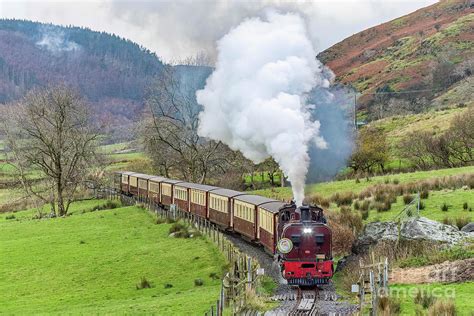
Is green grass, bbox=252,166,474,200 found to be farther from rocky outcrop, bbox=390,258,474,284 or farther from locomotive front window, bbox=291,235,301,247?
rocky outcrop, bbox=390,258,474,284

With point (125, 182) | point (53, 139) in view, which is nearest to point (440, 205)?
point (53, 139)

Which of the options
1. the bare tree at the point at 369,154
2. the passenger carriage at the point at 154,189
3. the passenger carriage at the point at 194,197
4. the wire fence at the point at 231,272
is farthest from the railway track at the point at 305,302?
the bare tree at the point at 369,154

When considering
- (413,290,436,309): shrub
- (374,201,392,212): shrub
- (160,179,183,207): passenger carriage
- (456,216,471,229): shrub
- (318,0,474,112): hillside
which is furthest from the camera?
(318,0,474,112): hillside

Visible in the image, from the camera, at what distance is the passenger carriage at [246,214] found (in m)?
27.1

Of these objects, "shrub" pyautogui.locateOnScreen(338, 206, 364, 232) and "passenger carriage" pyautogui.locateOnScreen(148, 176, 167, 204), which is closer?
"shrub" pyautogui.locateOnScreen(338, 206, 364, 232)

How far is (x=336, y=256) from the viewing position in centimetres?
2444

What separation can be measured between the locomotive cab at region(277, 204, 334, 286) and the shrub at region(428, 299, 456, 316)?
639 cm

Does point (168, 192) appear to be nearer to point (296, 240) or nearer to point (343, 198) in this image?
point (343, 198)

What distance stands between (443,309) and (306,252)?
275 inches

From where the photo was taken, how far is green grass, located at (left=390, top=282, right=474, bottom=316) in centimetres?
1385

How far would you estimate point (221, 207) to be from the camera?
3431 centimetres

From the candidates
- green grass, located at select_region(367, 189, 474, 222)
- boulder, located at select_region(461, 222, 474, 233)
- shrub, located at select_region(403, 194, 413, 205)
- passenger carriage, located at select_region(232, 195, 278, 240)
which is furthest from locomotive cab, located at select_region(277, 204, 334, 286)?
shrub, located at select_region(403, 194, 413, 205)

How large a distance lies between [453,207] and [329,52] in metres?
171

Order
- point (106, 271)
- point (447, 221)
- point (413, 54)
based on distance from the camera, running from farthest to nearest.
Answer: point (413, 54)
point (106, 271)
point (447, 221)
